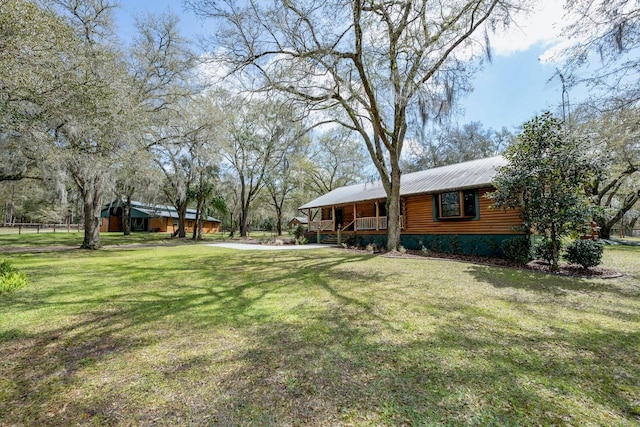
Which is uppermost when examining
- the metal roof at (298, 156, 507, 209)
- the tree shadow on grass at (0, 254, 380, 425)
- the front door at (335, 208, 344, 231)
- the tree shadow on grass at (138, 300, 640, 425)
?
the metal roof at (298, 156, 507, 209)

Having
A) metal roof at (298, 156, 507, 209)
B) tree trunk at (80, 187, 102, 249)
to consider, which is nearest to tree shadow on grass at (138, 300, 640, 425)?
metal roof at (298, 156, 507, 209)

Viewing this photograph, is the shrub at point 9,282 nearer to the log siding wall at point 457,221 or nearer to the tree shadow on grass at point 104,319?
the tree shadow on grass at point 104,319

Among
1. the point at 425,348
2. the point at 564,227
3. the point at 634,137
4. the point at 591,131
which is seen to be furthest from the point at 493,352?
the point at 634,137

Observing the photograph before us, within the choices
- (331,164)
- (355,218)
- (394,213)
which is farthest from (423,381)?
(331,164)

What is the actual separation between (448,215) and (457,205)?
1.87 ft

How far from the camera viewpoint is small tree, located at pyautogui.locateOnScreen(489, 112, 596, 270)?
7035mm

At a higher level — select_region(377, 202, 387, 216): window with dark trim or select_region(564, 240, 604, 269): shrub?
select_region(377, 202, 387, 216): window with dark trim

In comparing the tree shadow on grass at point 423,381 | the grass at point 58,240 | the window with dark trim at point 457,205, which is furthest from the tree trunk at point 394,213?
the grass at point 58,240

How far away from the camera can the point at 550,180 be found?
7.36 metres

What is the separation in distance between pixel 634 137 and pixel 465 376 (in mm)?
13380

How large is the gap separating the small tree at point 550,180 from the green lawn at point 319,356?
7.42ft

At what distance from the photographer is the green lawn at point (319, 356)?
1958mm

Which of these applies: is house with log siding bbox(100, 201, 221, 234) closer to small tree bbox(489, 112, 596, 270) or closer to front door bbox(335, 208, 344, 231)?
front door bbox(335, 208, 344, 231)

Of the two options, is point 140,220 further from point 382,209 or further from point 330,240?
point 382,209
